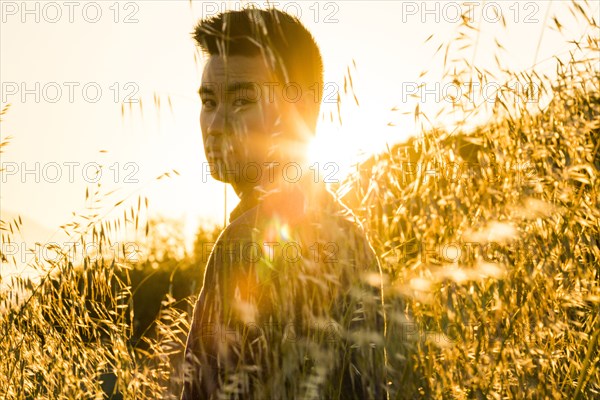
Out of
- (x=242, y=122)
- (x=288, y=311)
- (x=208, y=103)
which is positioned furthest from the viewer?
(x=208, y=103)

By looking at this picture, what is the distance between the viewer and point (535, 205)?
2.22m

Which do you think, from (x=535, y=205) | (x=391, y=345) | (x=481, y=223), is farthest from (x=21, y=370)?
(x=535, y=205)

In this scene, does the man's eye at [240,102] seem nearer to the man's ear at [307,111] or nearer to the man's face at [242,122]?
the man's face at [242,122]

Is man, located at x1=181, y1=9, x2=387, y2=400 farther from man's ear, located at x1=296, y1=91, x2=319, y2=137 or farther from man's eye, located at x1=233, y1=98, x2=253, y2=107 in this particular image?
man's ear, located at x1=296, y1=91, x2=319, y2=137

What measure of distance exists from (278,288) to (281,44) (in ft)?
2.93

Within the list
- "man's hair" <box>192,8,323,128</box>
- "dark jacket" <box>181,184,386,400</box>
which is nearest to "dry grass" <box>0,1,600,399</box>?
"dark jacket" <box>181,184,386,400</box>

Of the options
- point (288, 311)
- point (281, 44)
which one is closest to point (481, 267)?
point (288, 311)

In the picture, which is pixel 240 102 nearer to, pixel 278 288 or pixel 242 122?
pixel 242 122

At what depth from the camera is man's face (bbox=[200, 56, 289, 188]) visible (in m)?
1.92

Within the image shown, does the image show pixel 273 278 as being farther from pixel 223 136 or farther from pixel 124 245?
pixel 124 245

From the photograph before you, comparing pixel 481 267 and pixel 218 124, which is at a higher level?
pixel 218 124

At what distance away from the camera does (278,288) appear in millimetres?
1740

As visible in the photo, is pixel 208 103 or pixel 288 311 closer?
pixel 288 311

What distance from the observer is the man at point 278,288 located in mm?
1661
